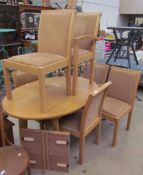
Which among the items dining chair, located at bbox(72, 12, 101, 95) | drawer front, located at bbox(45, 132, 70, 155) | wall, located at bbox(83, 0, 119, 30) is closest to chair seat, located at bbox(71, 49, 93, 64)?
dining chair, located at bbox(72, 12, 101, 95)

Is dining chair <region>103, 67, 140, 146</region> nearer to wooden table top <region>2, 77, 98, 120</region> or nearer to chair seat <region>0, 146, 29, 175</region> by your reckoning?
wooden table top <region>2, 77, 98, 120</region>

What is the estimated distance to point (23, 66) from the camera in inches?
61.3

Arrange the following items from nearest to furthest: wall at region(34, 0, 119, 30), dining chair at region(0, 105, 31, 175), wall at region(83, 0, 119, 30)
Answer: dining chair at region(0, 105, 31, 175)
wall at region(34, 0, 119, 30)
wall at region(83, 0, 119, 30)

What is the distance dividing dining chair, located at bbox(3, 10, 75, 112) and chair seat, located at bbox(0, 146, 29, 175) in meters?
0.40

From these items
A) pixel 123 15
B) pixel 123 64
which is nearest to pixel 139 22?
pixel 123 15

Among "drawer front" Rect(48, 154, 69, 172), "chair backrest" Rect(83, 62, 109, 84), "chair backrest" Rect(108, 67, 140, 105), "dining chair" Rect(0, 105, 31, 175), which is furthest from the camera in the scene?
"chair backrest" Rect(83, 62, 109, 84)

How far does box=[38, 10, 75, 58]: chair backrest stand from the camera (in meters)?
1.67

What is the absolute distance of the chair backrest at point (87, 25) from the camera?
1911mm

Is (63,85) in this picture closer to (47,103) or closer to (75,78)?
(75,78)

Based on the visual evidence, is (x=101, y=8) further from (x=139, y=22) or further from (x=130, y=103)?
(x=130, y=103)

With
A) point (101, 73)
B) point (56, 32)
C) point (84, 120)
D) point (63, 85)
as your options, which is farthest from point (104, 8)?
point (84, 120)

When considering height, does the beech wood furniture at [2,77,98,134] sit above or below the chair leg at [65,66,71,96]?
below

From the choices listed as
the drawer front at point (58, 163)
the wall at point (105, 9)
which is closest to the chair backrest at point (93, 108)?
the drawer front at point (58, 163)

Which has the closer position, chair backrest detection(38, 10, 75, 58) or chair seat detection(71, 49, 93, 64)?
chair backrest detection(38, 10, 75, 58)
